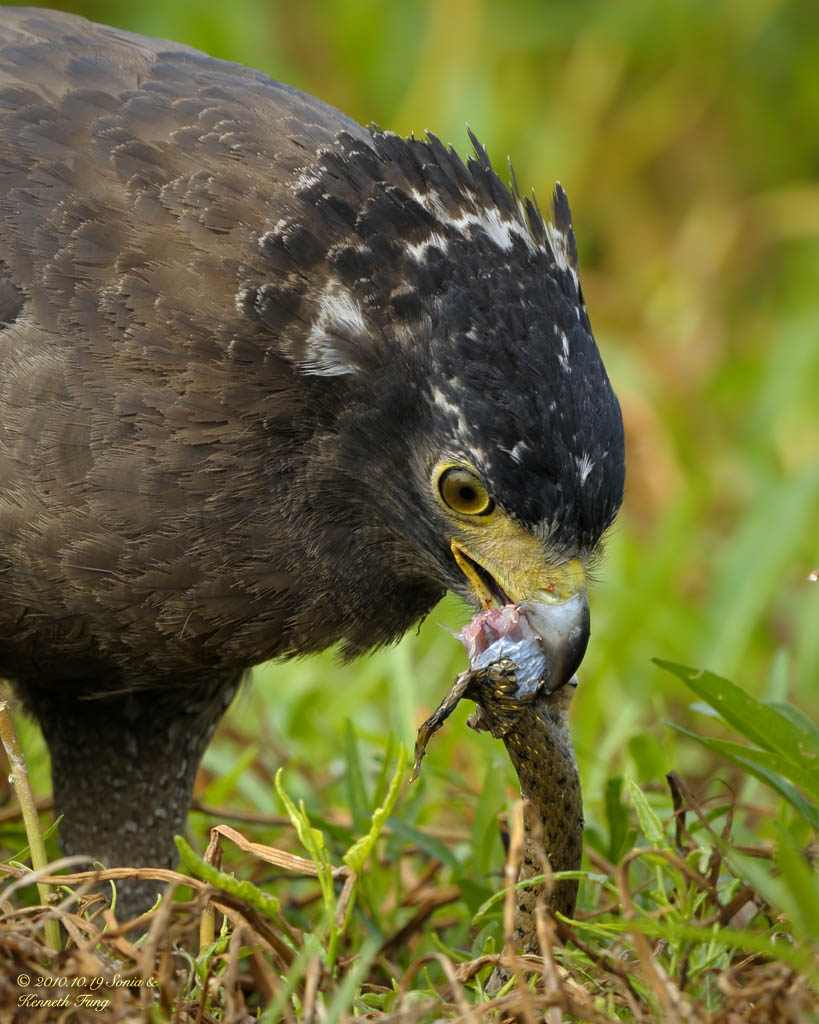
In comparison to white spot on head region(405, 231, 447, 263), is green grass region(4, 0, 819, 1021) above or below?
below

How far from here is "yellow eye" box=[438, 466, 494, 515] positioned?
277 cm

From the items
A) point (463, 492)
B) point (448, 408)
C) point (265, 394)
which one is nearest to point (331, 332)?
point (265, 394)

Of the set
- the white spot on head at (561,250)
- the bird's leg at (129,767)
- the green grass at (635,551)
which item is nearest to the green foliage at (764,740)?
the green grass at (635,551)

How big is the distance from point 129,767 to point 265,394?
111cm

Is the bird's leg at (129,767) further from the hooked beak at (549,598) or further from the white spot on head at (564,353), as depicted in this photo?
the white spot on head at (564,353)

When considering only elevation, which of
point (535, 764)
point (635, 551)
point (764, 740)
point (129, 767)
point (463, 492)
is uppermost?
point (463, 492)

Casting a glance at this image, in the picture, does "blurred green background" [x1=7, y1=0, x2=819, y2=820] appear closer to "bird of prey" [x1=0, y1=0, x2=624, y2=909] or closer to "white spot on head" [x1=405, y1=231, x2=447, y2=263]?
"bird of prey" [x1=0, y1=0, x2=624, y2=909]

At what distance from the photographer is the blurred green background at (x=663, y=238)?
5.11 metres

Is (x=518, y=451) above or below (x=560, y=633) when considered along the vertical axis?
above

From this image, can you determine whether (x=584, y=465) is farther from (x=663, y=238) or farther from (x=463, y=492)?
(x=663, y=238)

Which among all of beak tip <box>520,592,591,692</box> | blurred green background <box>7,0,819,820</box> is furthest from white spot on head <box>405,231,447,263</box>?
blurred green background <box>7,0,819,820</box>

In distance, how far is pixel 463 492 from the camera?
2795 mm

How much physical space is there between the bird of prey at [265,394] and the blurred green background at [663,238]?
1.93m

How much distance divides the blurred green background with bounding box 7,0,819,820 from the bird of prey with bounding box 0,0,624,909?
1.93 metres
